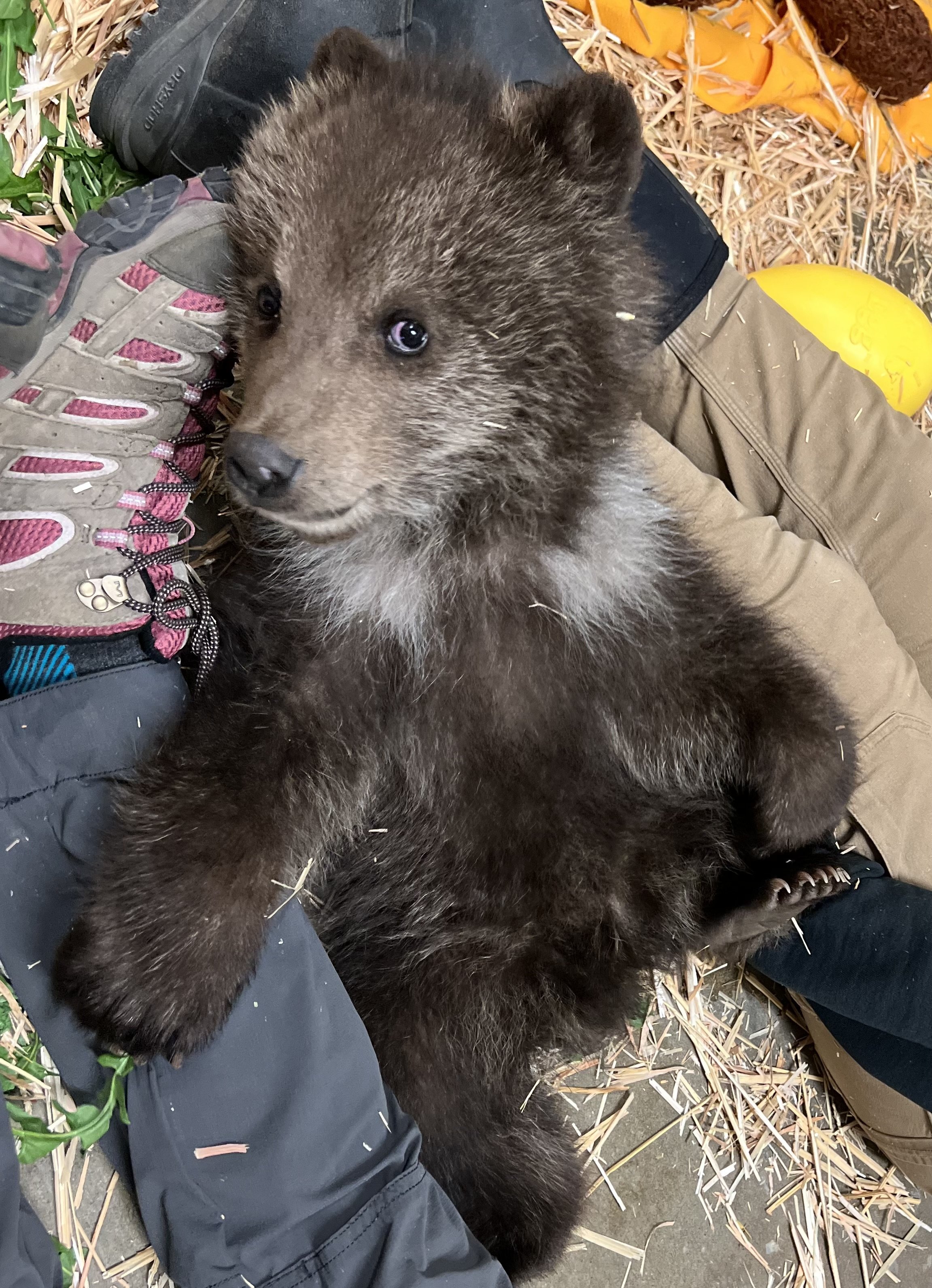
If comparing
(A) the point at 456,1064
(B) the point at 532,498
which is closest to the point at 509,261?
(B) the point at 532,498

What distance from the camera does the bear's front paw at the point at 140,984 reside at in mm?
2248

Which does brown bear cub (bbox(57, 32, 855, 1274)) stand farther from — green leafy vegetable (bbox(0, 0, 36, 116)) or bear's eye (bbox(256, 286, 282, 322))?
green leafy vegetable (bbox(0, 0, 36, 116))

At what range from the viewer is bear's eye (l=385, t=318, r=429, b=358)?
6.80 ft

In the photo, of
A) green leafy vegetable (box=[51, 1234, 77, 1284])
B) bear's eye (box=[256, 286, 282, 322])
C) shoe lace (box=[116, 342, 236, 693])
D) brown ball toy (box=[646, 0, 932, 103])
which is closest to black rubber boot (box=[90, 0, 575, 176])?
shoe lace (box=[116, 342, 236, 693])

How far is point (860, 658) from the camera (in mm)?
3062

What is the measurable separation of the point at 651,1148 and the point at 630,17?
14.0 ft

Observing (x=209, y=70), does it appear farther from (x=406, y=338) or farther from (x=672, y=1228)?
(x=672, y=1228)

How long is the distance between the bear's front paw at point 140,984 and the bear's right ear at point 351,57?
78.3 inches

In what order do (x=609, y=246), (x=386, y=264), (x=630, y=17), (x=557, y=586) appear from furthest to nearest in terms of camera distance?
(x=630, y=17), (x=557, y=586), (x=609, y=246), (x=386, y=264)

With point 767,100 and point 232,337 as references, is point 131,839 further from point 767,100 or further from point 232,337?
point 767,100

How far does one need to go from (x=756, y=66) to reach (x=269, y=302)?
3115 millimetres

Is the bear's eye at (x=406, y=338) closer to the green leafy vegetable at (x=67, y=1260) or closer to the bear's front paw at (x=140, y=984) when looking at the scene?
the bear's front paw at (x=140, y=984)

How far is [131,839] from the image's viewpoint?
2.32m

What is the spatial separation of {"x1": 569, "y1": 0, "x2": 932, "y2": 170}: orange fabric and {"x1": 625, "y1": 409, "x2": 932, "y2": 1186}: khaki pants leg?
6.45ft
